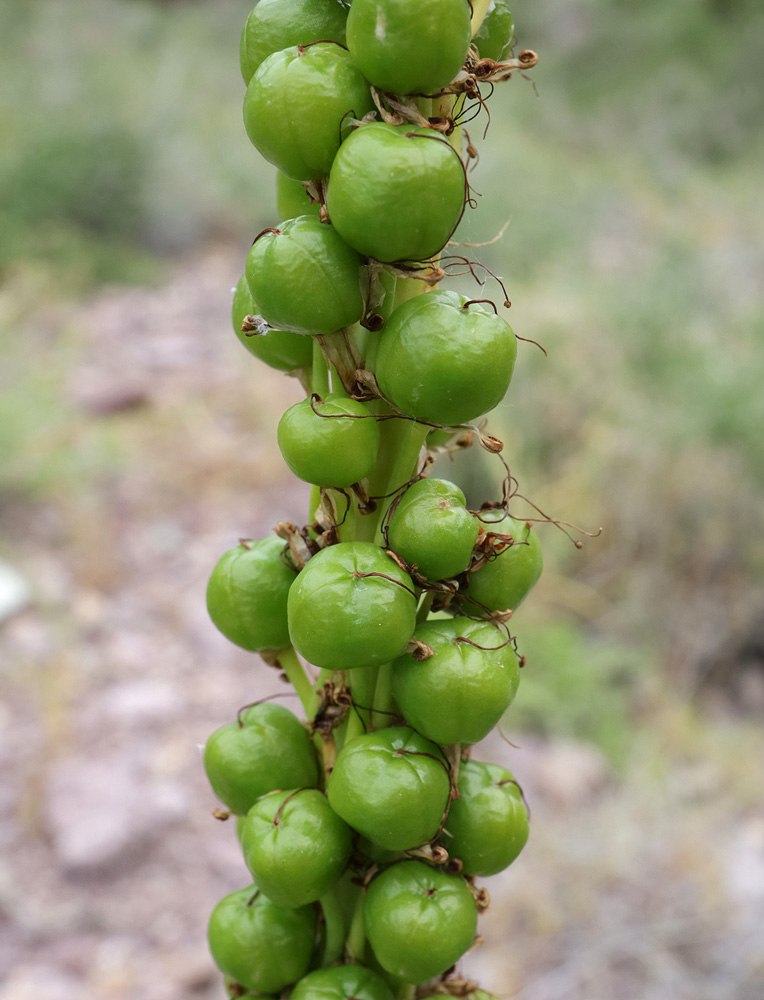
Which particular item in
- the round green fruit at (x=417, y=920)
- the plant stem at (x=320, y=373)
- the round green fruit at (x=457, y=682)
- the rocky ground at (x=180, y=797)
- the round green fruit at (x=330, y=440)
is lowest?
the rocky ground at (x=180, y=797)

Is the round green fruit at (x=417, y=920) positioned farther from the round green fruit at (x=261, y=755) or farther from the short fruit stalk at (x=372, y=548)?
the round green fruit at (x=261, y=755)

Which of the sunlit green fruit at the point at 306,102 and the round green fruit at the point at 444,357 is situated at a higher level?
the sunlit green fruit at the point at 306,102

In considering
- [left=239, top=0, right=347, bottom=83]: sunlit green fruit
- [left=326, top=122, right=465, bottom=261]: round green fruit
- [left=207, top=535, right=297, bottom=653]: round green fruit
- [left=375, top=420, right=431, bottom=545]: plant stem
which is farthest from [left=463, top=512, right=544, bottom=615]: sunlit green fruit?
[left=239, top=0, right=347, bottom=83]: sunlit green fruit

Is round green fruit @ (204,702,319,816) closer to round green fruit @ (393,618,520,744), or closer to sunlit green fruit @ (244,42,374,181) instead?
round green fruit @ (393,618,520,744)

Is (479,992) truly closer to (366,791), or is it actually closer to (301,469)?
(366,791)

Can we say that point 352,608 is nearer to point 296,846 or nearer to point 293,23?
point 296,846

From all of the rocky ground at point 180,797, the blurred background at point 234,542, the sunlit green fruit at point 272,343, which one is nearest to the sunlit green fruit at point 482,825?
the sunlit green fruit at point 272,343

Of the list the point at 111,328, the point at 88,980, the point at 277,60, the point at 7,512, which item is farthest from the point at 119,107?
the point at 277,60
